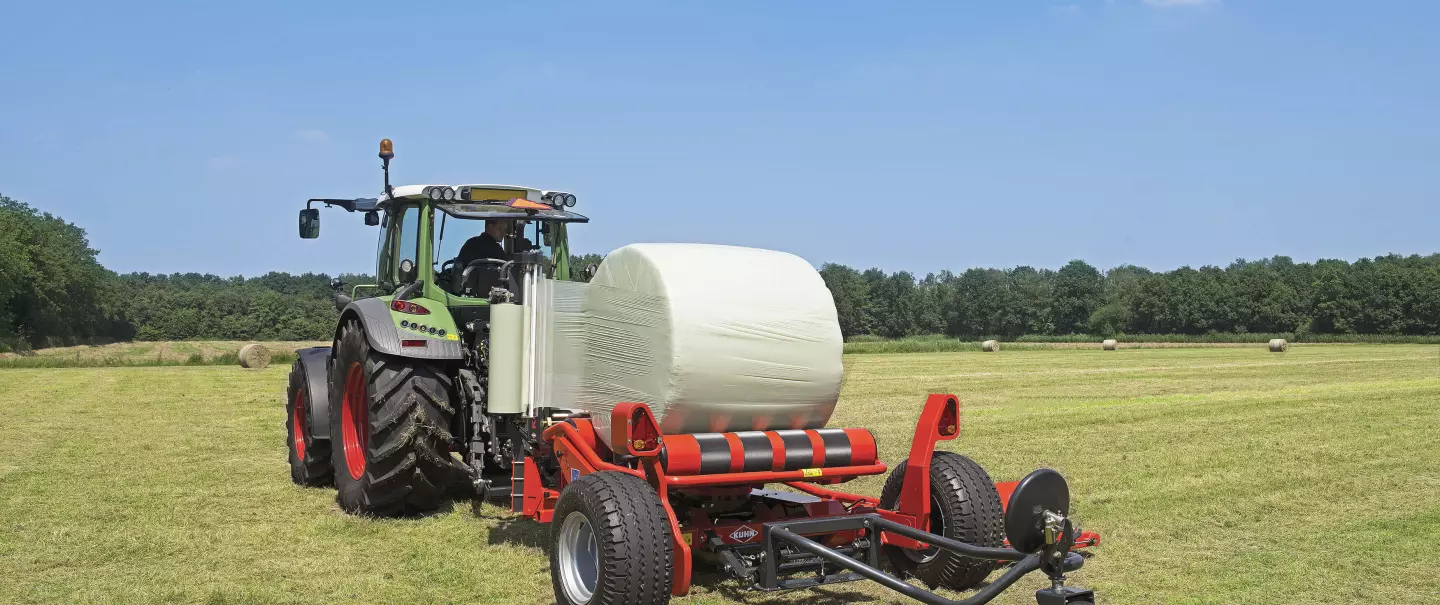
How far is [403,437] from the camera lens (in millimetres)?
7516

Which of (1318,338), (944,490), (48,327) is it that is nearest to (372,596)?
(944,490)

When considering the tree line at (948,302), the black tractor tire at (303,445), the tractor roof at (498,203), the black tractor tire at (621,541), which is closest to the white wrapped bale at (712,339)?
the black tractor tire at (621,541)

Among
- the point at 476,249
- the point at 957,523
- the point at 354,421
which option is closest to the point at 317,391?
the point at 354,421

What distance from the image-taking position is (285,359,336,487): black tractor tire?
951 cm

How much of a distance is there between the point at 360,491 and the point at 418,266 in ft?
5.80

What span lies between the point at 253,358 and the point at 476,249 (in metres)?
25.9

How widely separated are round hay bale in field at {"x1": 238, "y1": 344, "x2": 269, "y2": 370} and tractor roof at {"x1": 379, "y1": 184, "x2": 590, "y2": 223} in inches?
999

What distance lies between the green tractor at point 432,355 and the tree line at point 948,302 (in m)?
Answer: 51.0

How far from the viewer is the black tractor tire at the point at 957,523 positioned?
225 inches

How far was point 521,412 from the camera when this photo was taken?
6863mm

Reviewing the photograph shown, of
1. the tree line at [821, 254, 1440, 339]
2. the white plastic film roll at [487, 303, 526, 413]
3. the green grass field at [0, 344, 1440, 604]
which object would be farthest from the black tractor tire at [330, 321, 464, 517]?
the tree line at [821, 254, 1440, 339]

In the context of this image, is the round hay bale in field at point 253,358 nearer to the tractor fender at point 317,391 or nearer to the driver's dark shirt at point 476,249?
the tractor fender at point 317,391

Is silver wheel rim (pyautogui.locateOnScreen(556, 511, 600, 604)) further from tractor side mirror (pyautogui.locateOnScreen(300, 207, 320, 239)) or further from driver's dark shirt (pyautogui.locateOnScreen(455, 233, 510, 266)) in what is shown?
tractor side mirror (pyautogui.locateOnScreen(300, 207, 320, 239))

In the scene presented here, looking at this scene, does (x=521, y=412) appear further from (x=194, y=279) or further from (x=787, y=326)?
(x=194, y=279)
